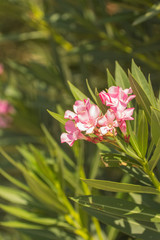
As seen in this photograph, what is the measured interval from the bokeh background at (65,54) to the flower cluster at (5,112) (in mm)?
23

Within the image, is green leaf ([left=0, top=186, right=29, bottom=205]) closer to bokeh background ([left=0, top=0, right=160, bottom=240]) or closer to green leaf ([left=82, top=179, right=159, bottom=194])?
bokeh background ([left=0, top=0, right=160, bottom=240])

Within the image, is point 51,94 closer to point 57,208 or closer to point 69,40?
point 69,40

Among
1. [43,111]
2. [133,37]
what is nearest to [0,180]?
[43,111]

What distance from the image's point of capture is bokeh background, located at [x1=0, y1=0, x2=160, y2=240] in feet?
3.59

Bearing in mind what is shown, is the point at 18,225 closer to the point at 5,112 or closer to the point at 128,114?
the point at 128,114

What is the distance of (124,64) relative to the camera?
124 centimetres

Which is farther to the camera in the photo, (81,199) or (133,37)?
(133,37)

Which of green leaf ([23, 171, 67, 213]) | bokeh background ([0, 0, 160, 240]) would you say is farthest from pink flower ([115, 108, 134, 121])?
bokeh background ([0, 0, 160, 240])

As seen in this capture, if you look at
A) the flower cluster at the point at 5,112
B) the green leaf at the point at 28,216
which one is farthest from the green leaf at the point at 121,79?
the flower cluster at the point at 5,112

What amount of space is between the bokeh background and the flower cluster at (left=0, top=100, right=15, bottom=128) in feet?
0.07

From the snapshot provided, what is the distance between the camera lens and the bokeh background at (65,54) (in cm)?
110

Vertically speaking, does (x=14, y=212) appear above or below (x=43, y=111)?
below

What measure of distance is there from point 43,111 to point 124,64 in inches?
13.6

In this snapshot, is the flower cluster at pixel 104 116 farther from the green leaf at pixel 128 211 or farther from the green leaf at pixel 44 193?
the green leaf at pixel 44 193
